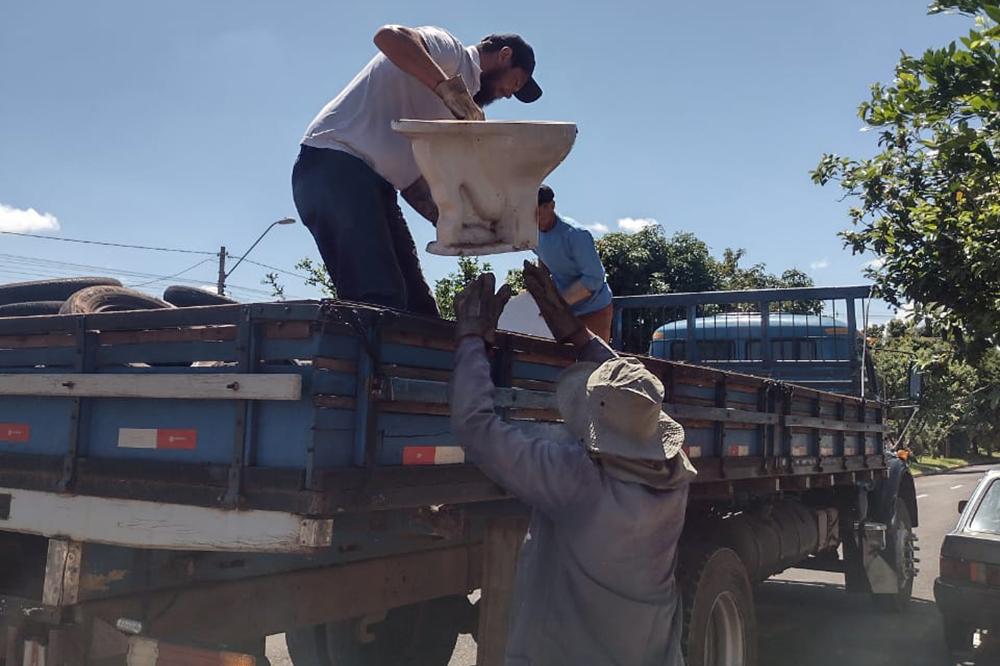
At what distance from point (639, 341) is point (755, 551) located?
119 inches

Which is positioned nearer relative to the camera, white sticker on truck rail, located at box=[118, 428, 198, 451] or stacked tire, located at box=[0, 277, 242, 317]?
white sticker on truck rail, located at box=[118, 428, 198, 451]

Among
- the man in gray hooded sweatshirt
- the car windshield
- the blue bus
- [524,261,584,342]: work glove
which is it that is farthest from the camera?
the blue bus

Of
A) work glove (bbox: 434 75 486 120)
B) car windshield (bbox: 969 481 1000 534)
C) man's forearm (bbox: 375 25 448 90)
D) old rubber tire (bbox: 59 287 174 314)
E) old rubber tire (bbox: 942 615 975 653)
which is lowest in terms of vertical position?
old rubber tire (bbox: 942 615 975 653)

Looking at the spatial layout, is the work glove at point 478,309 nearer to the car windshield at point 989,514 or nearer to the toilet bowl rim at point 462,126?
the toilet bowl rim at point 462,126

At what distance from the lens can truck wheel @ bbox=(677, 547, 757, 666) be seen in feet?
12.9

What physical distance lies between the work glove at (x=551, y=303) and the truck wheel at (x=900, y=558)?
231 inches

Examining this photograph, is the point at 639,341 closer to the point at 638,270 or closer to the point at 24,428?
the point at 24,428

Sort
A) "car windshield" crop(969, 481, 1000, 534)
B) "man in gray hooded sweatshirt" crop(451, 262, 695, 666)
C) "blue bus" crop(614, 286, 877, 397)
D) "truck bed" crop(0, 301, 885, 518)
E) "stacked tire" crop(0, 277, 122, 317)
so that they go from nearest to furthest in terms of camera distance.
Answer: "truck bed" crop(0, 301, 885, 518) < "man in gray hooded sweatshirt" crop(451, 262, 695, 666) < "stacked tire" crop(0, 277, 122, 317) < "car windshield" crop(969, 481, 1000, 534) < "blue bus" crop(614, 286, 877, 397)

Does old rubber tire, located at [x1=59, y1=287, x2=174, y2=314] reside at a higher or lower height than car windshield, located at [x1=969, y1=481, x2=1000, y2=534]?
higher

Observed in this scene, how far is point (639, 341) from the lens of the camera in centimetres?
775

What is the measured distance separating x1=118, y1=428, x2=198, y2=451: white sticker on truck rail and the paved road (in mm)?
2408

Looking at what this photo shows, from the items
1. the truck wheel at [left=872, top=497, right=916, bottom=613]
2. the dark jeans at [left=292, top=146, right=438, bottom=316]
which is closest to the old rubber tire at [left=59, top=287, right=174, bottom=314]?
the dark jeans at [left=292, top=146, right=438, bottom=316]

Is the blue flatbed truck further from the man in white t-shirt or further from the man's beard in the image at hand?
the man's beard

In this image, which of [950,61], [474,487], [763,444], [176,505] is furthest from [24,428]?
[950,61]
